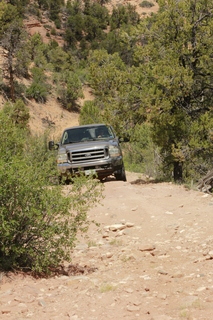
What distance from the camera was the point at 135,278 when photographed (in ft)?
14.7

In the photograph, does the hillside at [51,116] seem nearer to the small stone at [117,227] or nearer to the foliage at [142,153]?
the foliage at [142,153]

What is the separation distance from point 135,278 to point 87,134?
823cm

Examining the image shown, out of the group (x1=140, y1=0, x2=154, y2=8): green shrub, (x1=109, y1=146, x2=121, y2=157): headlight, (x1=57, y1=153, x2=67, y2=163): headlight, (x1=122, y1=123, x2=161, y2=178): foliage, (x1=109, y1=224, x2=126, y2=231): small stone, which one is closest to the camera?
(x1=109, y1=224, x2=126, y2=231): small stone

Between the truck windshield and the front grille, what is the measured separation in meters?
0.79

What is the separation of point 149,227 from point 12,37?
31.6 meters

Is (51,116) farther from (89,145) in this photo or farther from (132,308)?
(132,308)

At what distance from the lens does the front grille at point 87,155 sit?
1141cm

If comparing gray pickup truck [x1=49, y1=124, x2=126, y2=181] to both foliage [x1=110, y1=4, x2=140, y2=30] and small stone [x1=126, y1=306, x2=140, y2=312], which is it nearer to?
small stone [x1=126, y1=306, x2=140, y2=312]

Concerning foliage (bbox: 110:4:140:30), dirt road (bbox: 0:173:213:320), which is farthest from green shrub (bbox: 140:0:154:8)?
dirt road (bbox: 0:173:213:320)

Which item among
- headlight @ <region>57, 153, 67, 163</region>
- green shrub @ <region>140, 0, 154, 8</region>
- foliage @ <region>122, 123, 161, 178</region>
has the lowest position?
foliage @ <region>122, 123, 161, 178</region>

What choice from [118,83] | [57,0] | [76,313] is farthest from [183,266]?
[57,0]

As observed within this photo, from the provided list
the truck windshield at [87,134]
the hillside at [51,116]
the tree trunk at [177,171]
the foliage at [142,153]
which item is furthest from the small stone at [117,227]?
the hillside at [51,116]

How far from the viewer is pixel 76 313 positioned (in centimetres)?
361

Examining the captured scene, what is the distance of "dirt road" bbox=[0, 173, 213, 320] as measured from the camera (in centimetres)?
362
